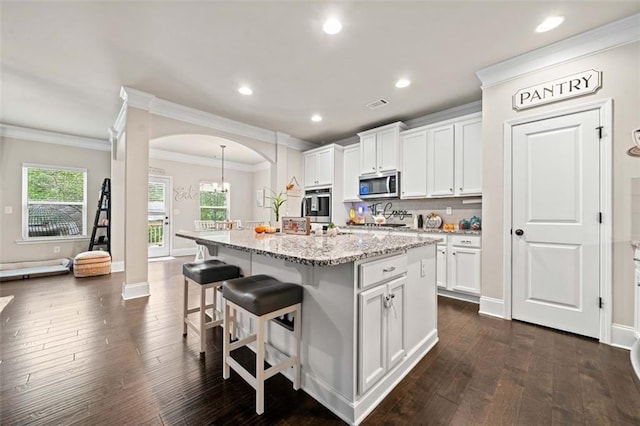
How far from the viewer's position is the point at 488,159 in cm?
283

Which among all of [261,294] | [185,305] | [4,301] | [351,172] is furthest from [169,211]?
[261,294]

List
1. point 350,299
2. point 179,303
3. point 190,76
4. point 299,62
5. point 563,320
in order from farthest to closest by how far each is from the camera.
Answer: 1. point 179,303
2. point 190,76
3. point 299,62
4. point 563,320
5. point 350,299

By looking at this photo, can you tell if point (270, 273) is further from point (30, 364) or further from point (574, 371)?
point (574, 371)

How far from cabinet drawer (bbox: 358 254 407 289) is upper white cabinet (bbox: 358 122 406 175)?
276cm

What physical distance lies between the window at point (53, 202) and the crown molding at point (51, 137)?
1.73ft

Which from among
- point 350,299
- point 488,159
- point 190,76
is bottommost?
point 350,299

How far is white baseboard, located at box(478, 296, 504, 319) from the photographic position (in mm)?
2719

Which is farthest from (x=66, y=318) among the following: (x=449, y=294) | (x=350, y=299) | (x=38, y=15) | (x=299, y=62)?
(x=449, y=294)

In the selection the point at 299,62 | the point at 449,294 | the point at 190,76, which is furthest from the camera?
the point at 449,294

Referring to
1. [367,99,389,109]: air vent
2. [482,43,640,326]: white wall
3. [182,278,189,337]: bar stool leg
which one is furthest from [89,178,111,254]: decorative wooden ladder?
[482,43,640,326]: white wall

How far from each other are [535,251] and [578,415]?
5.01 feet

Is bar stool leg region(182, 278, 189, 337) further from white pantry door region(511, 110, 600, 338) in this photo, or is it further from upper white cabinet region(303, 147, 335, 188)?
upper white cabinet region(303, 147, 335, 188)

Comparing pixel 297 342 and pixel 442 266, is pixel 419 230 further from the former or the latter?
pixel 297 342

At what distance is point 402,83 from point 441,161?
4.19 ft
